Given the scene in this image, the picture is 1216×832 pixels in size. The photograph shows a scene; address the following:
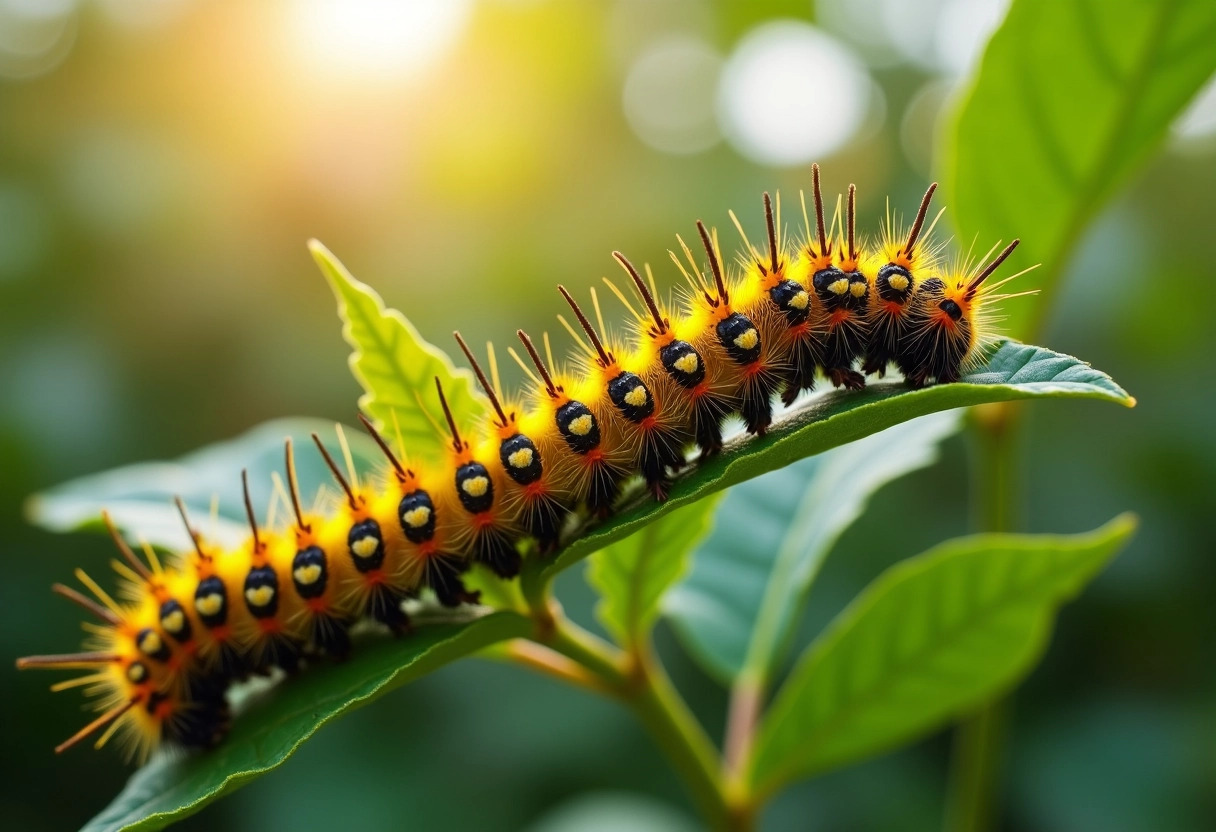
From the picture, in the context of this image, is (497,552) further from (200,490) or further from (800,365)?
(200,490)

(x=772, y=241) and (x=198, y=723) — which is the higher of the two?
(x=772, y=241)

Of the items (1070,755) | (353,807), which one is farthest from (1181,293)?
(353,807)

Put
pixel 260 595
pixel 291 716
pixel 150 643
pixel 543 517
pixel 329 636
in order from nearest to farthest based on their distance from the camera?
pixel 291 716, pixel 543 517, pixel 329 636, pixel 260 595, pixel 150 643

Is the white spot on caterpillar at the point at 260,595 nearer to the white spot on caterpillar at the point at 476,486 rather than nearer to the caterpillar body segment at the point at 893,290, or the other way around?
the white spot on caterpillar at the point at 476,486

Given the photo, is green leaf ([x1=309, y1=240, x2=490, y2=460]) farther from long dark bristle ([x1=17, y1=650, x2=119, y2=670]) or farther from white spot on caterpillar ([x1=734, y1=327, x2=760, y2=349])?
long dark bristle ([x1=17, y1=650, x2=119, y2=670])

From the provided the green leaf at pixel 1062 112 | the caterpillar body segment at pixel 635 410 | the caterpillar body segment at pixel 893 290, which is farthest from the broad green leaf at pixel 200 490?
the green leaf at pixel 1062 112

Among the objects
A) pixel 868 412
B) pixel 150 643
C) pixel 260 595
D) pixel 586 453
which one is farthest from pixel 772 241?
pixel 150 643

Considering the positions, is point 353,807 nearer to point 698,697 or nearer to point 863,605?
point 698,697

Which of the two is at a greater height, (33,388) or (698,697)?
(33,388)
